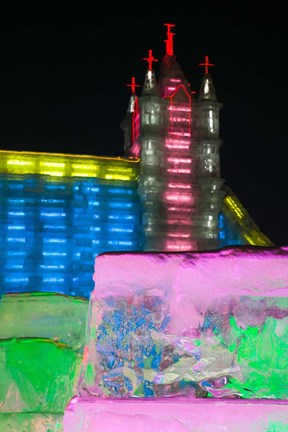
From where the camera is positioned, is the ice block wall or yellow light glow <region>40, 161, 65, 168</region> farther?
yellow light glow <region>40, 161, 65, 168</region>

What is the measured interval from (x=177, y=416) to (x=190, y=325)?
1.18 ft

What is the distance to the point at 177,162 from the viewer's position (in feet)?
86.1

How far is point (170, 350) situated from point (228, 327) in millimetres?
219

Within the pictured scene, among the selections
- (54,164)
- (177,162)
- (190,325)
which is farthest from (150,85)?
(190,325)

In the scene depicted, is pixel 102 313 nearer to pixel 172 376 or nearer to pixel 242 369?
pixel 172 376

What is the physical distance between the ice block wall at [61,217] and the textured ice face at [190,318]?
21969mm

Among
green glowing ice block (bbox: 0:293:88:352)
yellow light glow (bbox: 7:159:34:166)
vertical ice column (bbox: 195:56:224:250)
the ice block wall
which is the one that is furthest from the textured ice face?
yellow light glow (bbox: 7:159:34:166)

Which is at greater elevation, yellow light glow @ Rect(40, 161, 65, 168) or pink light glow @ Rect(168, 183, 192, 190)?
yellow light glow @ Rect(40, 161, 65, 168)

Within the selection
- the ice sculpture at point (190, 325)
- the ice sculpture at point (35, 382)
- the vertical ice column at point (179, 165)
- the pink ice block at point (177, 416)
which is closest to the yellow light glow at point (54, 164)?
the vertical ice column at point (179, 165)

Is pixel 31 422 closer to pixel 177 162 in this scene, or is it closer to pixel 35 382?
pixel 35 382

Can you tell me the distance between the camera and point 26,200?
82.3 feet

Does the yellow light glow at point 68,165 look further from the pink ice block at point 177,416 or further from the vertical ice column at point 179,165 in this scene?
the pink ice block at point 177,416

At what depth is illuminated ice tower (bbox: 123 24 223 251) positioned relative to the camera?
25.4m

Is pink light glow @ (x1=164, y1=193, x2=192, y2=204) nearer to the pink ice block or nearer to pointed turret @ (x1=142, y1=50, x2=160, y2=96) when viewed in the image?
pointed turret @ (x1=142, y1=50, x2=160, y2=96)
